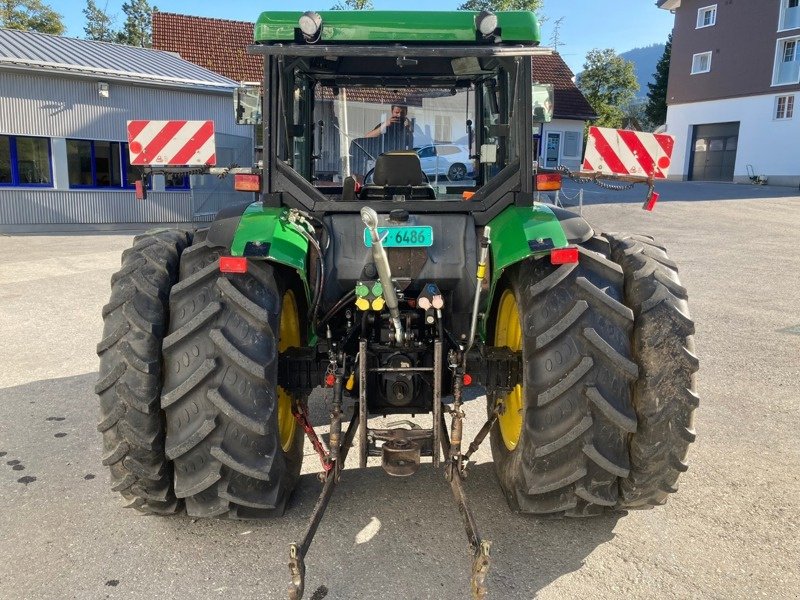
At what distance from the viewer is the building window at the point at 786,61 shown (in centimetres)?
3167

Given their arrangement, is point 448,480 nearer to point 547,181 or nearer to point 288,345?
point 288,345

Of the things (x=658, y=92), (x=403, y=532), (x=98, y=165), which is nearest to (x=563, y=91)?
(x=658, y=92)

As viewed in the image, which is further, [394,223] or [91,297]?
[91,297]

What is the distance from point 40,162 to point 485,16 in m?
17.7

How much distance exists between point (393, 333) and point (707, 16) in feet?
133

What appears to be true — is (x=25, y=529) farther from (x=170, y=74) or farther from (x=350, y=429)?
(x=170, y=74)

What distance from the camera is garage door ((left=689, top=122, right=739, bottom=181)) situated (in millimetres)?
34906

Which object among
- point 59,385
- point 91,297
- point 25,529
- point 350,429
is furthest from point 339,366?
point 91,297

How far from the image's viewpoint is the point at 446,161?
423 centimetres

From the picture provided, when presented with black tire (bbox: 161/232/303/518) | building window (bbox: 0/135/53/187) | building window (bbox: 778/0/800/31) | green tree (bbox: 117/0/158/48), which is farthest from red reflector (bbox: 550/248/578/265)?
green tree (bbox: 117/0/158/48)

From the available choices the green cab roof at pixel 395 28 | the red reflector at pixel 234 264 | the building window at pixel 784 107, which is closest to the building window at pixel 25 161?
the green cab roof at pixel 395 28

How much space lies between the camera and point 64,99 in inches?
673

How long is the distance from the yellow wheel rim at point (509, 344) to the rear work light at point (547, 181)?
567mm

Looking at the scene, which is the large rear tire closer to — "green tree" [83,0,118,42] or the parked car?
the parked car
